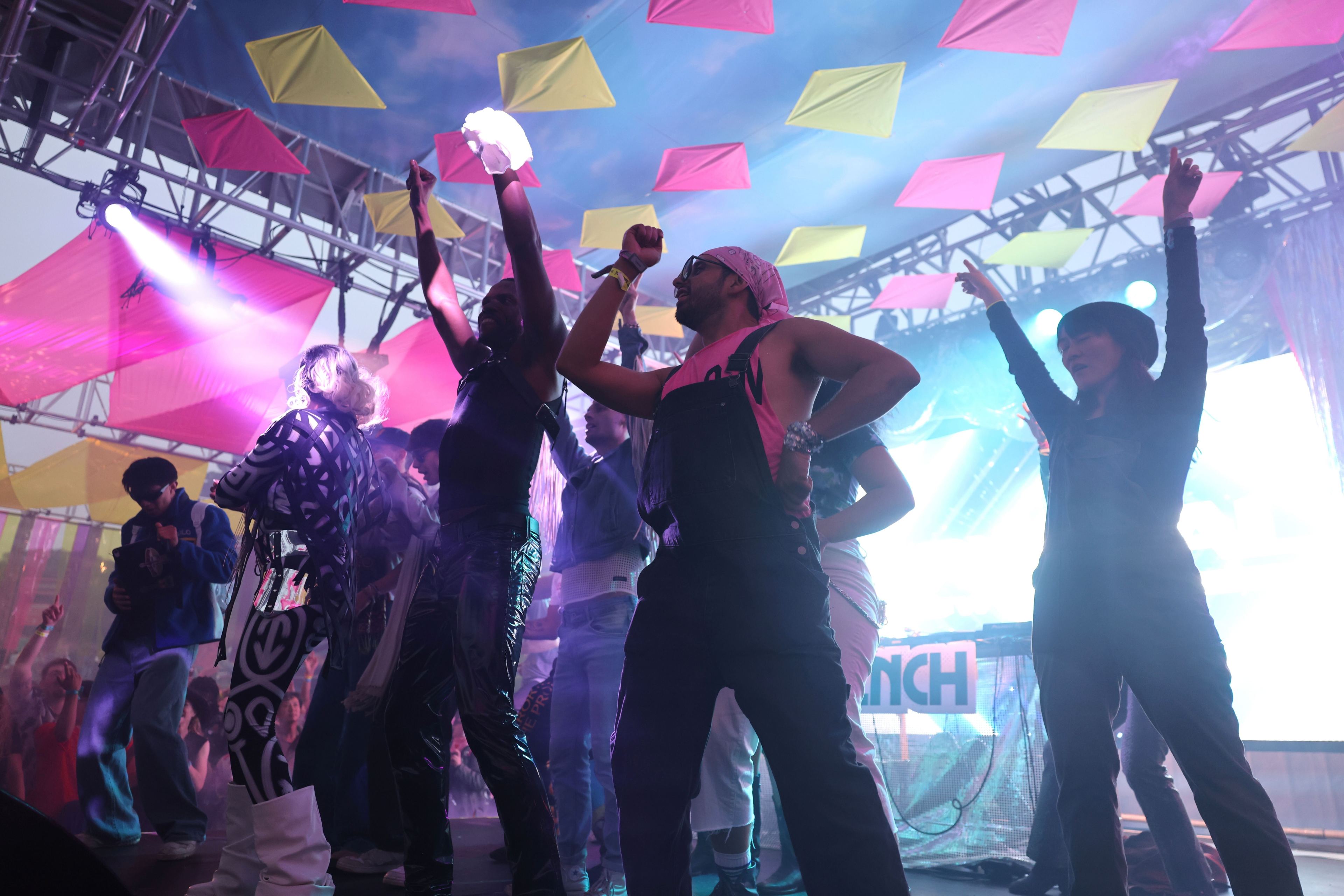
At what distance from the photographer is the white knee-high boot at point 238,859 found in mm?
2082

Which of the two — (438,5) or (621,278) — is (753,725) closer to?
(621,278)

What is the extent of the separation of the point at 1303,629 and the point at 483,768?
816 cm

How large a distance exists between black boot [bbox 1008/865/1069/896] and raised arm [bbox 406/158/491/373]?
9.12 feet

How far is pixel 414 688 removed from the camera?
2.06m

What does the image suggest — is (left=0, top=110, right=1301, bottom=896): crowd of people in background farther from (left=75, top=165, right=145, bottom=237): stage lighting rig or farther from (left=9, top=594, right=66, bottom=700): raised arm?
(left=75, top=165, right=145, bottom=237): stage lighting rig

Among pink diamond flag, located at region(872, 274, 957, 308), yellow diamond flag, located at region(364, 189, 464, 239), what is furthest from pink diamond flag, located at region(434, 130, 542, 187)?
pink diamond flag, located at region(872, 274, 957, 308)

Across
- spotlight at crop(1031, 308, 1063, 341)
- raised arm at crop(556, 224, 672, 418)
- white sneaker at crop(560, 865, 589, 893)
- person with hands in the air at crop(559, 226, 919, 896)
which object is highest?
spotlight at crop(1031, 308, 1063, 341)

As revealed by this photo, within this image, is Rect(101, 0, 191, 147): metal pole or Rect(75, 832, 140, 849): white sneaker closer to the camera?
Rect(75, 832, 140, 849): white sneaker

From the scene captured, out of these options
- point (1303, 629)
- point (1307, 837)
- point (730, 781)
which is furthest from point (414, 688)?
point (1303, 629)

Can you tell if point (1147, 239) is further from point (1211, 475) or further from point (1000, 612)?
point (1000, 612)

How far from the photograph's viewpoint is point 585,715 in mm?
3014

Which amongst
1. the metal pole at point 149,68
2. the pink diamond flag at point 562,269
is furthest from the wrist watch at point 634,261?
the pink diamond flag at point 562,269

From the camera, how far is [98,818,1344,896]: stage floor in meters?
2.49

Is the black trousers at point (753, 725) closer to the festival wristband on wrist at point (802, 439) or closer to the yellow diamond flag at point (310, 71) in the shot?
the festival wristband on wrist at point (802, 439)
